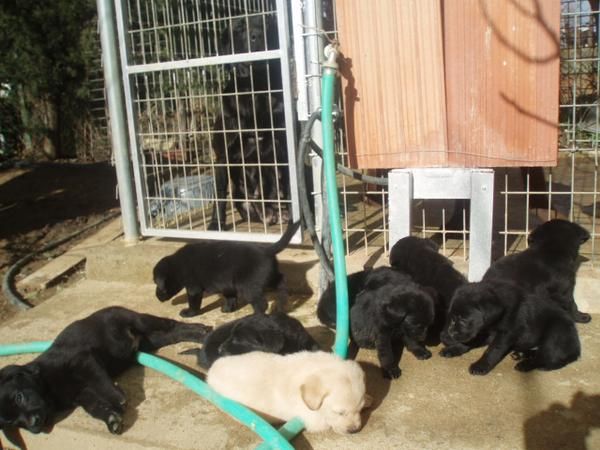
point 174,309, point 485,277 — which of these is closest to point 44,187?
point 174,309

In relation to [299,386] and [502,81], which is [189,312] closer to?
[299,386]

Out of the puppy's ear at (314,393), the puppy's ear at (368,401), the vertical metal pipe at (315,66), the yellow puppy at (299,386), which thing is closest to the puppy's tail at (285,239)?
the vertical metal pipe at (315,66)

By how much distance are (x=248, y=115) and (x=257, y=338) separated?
8.30 ft

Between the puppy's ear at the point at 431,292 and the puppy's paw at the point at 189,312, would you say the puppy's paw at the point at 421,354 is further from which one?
the puppy's paw at the point at 189,312

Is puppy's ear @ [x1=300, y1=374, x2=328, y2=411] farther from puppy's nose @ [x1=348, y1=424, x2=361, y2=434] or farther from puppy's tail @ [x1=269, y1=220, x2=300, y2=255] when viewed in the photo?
puppy's tail @ [x1=269, y1=220, x2=300, y2=255]

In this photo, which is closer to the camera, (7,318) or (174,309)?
(174,309)

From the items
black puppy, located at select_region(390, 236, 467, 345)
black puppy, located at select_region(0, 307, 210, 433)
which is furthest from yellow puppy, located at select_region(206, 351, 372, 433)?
black puppy, located at select_region(390, 236, 467, 345)

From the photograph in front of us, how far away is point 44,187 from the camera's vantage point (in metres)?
9.40

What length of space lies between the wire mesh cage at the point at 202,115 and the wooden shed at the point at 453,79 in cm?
118

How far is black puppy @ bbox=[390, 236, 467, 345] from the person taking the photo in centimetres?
356

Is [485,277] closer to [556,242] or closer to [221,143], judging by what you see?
[556,242]

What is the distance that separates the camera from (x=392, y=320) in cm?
322

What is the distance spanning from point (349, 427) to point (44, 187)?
8011 mm

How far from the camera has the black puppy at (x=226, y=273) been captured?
398 centimetres
